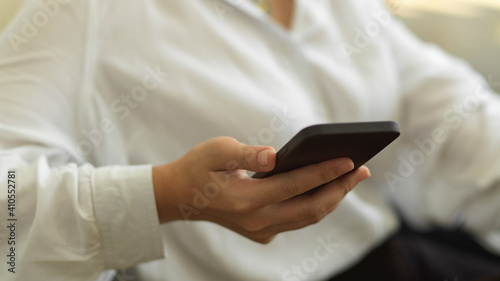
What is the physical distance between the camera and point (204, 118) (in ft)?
1.64

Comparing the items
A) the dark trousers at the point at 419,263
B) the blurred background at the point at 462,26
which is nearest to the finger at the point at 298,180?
the dark trousers at the point at 419,263

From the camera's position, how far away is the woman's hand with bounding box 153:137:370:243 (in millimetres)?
352

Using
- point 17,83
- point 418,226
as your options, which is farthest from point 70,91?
point 418,226

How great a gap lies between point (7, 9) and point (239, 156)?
342 millimetres

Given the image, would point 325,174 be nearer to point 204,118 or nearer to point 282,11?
point 204,118

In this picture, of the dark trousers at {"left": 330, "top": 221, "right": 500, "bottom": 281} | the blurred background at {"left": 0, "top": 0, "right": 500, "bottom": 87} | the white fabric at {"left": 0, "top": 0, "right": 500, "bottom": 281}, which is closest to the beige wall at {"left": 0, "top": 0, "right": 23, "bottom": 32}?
the white fabric at {"left": 0, "top": 0, "right": 500, "bottom": 281}

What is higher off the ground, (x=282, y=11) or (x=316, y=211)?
(x=282, y=11)

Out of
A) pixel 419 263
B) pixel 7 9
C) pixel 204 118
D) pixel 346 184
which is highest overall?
pixel 7 9

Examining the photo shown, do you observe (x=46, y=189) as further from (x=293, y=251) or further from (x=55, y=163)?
(x=293, y=251)

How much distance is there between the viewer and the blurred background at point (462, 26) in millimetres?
954

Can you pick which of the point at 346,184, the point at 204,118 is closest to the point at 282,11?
the point at 204,118

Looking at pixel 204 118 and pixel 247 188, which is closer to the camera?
pixel 247 188

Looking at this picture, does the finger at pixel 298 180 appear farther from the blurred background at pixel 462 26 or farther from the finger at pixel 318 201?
the blurred background at pixel 462 26

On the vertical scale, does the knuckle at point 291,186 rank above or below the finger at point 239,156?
below
